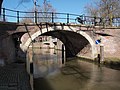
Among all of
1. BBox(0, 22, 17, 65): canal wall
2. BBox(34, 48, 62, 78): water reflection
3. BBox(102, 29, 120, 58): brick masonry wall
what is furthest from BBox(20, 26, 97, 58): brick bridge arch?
BBox(34, 48, 62, 78): water reflection

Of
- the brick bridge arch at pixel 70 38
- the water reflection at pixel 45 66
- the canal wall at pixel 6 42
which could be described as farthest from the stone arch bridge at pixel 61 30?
the water reflection at pixel 45 66

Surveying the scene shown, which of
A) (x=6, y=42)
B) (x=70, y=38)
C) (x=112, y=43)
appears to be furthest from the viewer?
(x=70, y=38)

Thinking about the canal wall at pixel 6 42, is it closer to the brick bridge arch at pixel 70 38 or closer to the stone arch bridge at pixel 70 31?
the stone arch bridge at pixel 70 31

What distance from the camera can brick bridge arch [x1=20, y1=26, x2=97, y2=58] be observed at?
19172mm

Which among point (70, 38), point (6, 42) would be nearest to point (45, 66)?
point (6, 42)

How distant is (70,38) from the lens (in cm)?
2600

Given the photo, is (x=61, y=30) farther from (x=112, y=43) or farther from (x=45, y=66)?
(x=112, y=43)

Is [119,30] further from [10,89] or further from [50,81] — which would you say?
[10,89]

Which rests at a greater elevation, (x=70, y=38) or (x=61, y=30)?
(x=61, y=30)

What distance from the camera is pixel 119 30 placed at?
19953mm

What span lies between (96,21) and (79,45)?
4.26 metres

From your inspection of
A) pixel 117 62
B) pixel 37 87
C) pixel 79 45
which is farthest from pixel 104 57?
pixel 37 87

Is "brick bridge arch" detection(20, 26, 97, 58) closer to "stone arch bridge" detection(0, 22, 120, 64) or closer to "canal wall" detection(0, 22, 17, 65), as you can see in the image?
"stone arch bridge" detection(0, 22, 120, 64)

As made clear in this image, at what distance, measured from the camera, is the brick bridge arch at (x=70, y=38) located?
62.9ft
